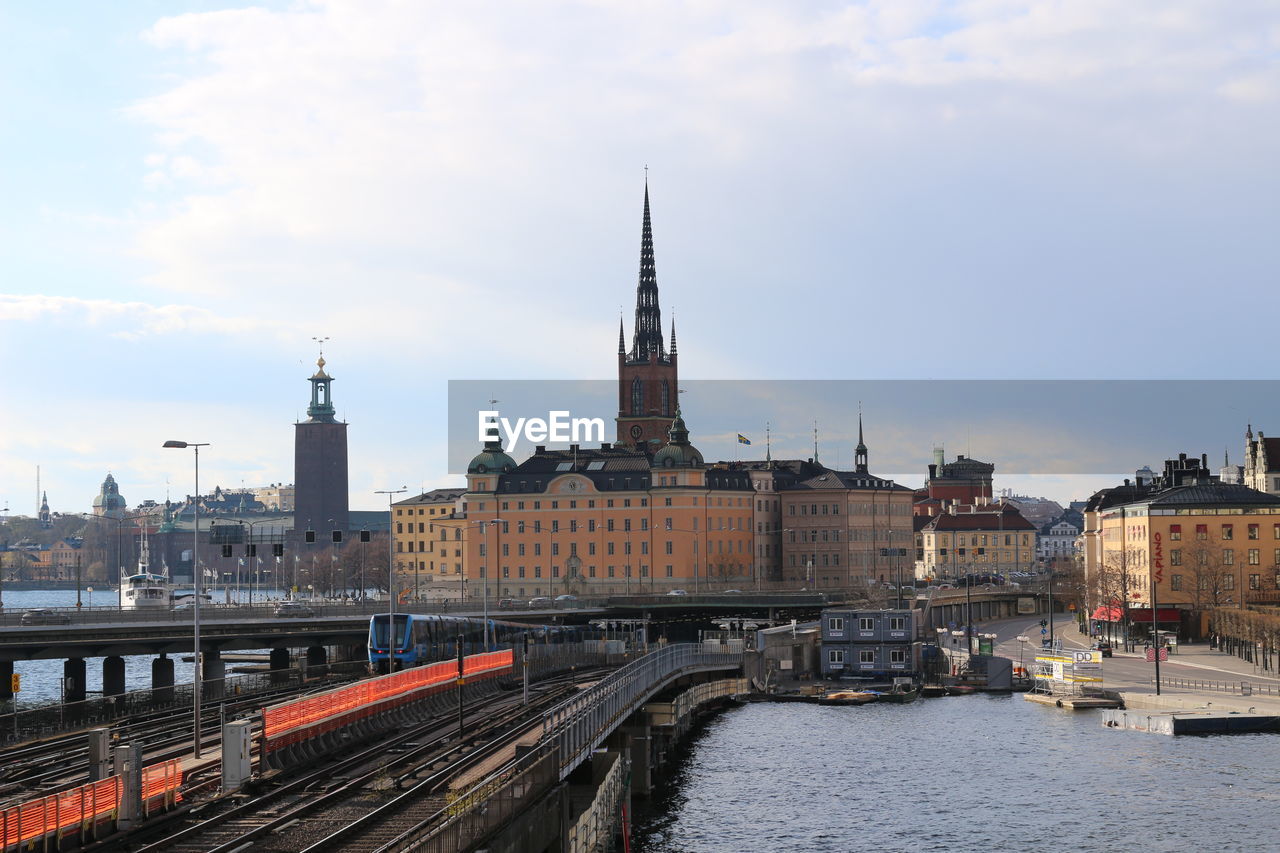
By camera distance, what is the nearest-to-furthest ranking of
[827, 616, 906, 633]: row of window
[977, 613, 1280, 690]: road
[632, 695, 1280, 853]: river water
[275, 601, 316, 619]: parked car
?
[632, 695, 1280, 853]: river water, [977, 613, 1280, 690]: road, [275, 601, 316, 619]: parked car, [827, 616, 906, 633]: row of window

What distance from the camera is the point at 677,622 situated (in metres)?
185

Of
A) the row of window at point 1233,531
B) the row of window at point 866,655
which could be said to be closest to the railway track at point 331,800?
the row of window at point 866,655

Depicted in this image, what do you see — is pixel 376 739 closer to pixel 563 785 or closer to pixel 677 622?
pixel 563 785

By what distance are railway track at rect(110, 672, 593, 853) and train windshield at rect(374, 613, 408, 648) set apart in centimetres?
2107

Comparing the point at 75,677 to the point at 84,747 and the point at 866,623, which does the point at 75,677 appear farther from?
the point at 84,747

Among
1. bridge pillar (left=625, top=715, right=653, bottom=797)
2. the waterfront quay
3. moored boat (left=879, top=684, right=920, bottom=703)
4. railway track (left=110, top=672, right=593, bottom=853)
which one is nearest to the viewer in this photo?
railway track (left=110, top=672, right=593, bottom=853)

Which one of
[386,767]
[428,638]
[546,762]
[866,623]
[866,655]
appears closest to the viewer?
[546,762]

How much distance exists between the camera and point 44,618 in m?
118

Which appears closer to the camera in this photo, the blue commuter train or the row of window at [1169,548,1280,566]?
the blue commuter train

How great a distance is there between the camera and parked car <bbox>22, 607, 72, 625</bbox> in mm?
113938

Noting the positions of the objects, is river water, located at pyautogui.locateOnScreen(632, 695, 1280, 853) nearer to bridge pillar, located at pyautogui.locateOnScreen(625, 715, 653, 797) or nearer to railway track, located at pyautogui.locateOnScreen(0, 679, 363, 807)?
bridge pillar, located at pyautogui.locateOnScreen(625, 715, 653, 797)

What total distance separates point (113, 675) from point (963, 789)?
62207 mm

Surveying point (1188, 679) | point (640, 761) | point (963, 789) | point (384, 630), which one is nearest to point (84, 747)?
point (384, 630)

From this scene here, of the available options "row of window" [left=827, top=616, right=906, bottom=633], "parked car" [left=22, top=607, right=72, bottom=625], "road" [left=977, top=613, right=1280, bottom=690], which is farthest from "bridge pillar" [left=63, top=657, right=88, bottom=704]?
"road" [left=977, top=613, right=1280, bottom=690]
